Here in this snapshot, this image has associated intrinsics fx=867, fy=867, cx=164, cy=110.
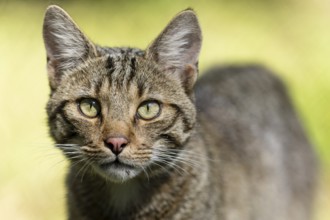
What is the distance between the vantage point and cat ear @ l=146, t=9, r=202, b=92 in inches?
188

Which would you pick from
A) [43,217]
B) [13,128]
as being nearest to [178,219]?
[43,217]

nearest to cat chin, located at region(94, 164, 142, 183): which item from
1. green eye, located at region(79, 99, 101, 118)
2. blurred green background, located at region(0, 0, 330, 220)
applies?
green eye, located at region(79, 99, 101, 118)

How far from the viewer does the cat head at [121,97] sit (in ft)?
14.5

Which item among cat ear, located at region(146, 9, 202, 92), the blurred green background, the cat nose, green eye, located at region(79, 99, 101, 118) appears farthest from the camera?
the blurred green background

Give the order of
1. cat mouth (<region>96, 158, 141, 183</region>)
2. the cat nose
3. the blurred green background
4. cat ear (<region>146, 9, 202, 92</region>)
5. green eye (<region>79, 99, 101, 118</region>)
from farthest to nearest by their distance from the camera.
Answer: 1. the blurred green background
2. cat ear (<region>146, 9, 202, 92</region>)
3. green eye (<region>79, 99, 101, 118</region>)
4. cat mouth (<region>96, 158, 141, 183</region>)
5. the cat nose

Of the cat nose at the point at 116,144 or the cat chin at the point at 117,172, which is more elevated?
the cat nose at the point at 116,144

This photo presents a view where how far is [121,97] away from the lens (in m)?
4.53

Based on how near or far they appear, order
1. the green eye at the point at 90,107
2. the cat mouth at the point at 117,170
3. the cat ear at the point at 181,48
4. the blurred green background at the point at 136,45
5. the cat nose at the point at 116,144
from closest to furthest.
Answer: the cat nose at the point at 116,144 < the cat mouth at the point at 117,170 < the green eye at the point at 90,107 < the cat ear at the point at 181,48 < the blurred green background at the point at 136,45

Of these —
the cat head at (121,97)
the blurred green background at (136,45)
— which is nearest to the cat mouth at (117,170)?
the cat head at (121,97)

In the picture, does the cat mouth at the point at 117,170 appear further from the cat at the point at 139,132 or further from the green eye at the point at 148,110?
the green eye at the point at 148,110

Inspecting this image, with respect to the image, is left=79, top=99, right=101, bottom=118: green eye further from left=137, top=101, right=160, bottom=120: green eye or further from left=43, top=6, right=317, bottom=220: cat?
left=137, top=101, right=160, bottom=120: green eye

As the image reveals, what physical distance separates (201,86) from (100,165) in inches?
75.5

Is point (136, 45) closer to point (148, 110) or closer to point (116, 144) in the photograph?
point (148, 110)

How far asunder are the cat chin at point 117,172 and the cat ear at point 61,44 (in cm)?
63
